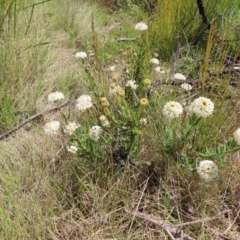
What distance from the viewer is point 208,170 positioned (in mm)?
1249

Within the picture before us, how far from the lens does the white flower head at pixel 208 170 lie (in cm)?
125

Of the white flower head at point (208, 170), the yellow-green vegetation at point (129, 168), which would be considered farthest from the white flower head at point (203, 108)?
the white flower head at point (208, 170)

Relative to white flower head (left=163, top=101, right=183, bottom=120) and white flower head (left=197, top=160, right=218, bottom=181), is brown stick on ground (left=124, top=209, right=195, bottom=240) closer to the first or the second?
white flower head (left=197, top=160, right=218, bottom=181)

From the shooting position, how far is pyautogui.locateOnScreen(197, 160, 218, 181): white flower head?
1252 mm

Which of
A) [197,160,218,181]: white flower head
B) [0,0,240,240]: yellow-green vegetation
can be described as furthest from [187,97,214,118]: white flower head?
[197,160,218,181]: white flower head

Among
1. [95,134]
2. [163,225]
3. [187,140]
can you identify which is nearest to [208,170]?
[187,140]

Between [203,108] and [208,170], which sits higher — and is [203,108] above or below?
above

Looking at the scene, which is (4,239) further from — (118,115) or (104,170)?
(118,115)

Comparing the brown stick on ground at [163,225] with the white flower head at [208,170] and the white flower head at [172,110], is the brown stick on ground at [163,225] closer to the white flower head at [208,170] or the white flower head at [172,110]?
the white flower head at [208,170]

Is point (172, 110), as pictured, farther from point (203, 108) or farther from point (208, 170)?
point (208, 170)

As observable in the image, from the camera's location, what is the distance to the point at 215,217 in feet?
4.42

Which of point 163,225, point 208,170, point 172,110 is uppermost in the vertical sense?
point 172,110

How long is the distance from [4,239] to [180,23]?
2037 mm

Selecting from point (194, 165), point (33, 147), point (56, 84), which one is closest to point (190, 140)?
point (194, 165)
